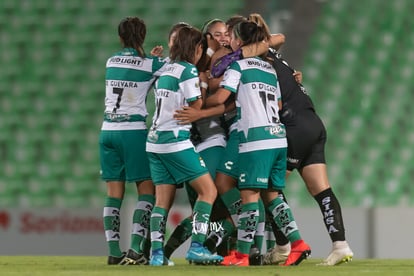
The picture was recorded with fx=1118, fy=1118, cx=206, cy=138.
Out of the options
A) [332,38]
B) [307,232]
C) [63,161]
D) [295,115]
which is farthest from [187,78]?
[332,38]

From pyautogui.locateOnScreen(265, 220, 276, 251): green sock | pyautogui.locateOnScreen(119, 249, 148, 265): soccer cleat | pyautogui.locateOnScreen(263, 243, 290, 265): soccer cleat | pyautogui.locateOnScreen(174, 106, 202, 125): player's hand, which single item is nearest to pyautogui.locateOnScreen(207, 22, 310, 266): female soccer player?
pyautogui.locateOnScreen(174, 106, 202, 125): player's hand

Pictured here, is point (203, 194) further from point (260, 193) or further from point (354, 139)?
point (354, 139)

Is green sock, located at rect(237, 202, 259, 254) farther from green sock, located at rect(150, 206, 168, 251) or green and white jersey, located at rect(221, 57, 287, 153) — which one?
green sock, located at rect(150, 206, 168, 251)

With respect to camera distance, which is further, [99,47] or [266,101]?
[99,47]

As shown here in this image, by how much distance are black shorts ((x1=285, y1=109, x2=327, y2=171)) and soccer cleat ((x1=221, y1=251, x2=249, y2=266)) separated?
716mm

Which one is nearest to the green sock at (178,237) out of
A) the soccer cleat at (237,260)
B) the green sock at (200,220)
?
the soccer cleat at (237,260)

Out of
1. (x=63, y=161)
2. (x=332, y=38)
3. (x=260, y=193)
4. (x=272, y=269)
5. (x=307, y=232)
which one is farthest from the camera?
(x=332, y=38)

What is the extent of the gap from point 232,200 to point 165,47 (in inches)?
240

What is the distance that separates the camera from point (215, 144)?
775 centimetres

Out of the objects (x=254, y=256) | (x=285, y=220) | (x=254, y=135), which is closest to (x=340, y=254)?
(x=285, y=220)

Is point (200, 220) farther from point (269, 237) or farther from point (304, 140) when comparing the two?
point (269, 237)

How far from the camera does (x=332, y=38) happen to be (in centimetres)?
1412

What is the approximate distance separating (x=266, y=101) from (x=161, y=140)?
0.75 meters

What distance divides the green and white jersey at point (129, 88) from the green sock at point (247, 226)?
0.97 m
